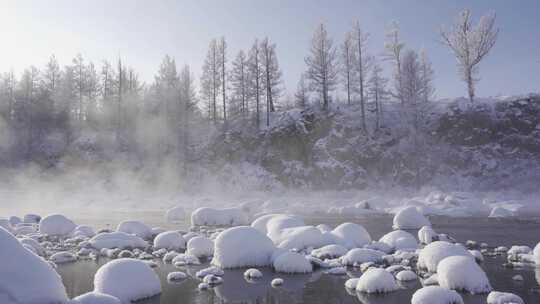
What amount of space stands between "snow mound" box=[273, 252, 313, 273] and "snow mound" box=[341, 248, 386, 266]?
4.76 ft

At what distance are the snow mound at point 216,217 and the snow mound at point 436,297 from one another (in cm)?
Answer: 1635

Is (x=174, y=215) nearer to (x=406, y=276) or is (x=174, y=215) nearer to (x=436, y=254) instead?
(x=436, y=254)

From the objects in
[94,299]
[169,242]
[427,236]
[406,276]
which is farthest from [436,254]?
[169,242]

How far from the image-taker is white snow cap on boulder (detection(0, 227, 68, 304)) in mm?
7227

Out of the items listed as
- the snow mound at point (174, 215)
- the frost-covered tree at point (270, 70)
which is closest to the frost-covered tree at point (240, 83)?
the frost-covered tree at point (270, 70)

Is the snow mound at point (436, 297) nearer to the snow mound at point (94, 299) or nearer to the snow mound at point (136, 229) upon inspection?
the snow mound at point (94, 299)

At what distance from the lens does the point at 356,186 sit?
1601 inches

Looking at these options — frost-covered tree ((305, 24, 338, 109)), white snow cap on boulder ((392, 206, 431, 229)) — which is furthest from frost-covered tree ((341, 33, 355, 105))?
white snow cap on boulder ((392, 206, 431, 229))

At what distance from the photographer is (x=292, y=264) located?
41.1 feet

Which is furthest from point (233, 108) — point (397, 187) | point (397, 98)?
point (397, 187)

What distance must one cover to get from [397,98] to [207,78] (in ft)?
85.7

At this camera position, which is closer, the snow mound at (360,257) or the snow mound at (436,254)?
the snow mound at (436,254)

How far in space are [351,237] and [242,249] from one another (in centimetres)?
465

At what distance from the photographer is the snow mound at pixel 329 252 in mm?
14336
